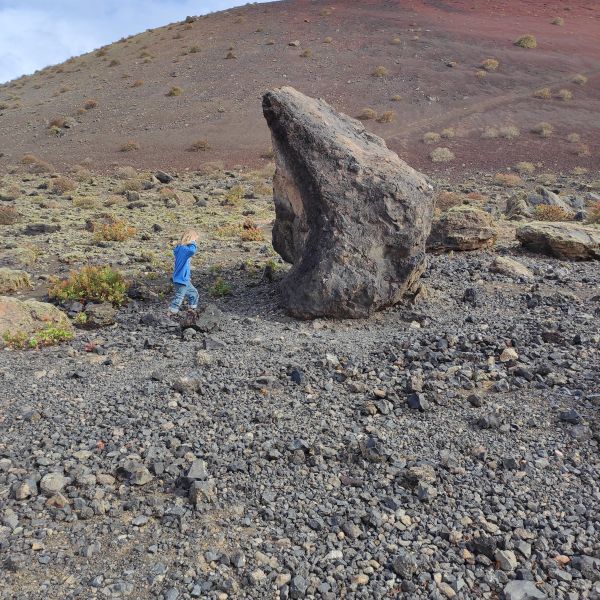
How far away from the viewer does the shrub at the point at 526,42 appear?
4647 cm

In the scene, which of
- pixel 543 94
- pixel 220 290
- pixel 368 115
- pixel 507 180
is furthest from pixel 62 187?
pixel 543 94

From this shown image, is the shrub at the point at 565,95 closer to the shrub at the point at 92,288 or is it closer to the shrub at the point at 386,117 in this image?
the shrub at the point at 386,117

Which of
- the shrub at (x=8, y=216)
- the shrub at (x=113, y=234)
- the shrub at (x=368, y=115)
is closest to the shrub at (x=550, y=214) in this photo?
the shrub at (x=113, y=234)

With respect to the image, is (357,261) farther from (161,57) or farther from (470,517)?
(161,57)

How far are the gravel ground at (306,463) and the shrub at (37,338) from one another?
11.1 inches

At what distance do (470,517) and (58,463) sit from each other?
3383mm

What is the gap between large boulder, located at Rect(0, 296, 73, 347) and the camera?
→ 7840 mm

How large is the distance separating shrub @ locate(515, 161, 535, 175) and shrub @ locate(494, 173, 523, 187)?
2150 millimetres

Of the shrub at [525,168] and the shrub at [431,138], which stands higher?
the shrub at [431,138]

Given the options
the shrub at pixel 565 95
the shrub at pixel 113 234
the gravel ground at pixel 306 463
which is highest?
the shrub at pixel 565 95

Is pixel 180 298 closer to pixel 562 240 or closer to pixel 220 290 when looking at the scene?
pixel 220 290

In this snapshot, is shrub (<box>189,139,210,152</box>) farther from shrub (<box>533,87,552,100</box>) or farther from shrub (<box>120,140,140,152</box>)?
shrub (<box>533,87,552,100</box>)

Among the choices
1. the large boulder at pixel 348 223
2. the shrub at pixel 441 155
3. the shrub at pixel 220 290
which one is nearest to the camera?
the large boulder at pixel 348 223

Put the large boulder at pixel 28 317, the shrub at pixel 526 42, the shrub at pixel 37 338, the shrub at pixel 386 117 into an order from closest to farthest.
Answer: the shrub at pixel 37 338 < the large boulder at pixel 28 317 < the shrub at pixel 386 117 < the shrub at pixel 526 42
